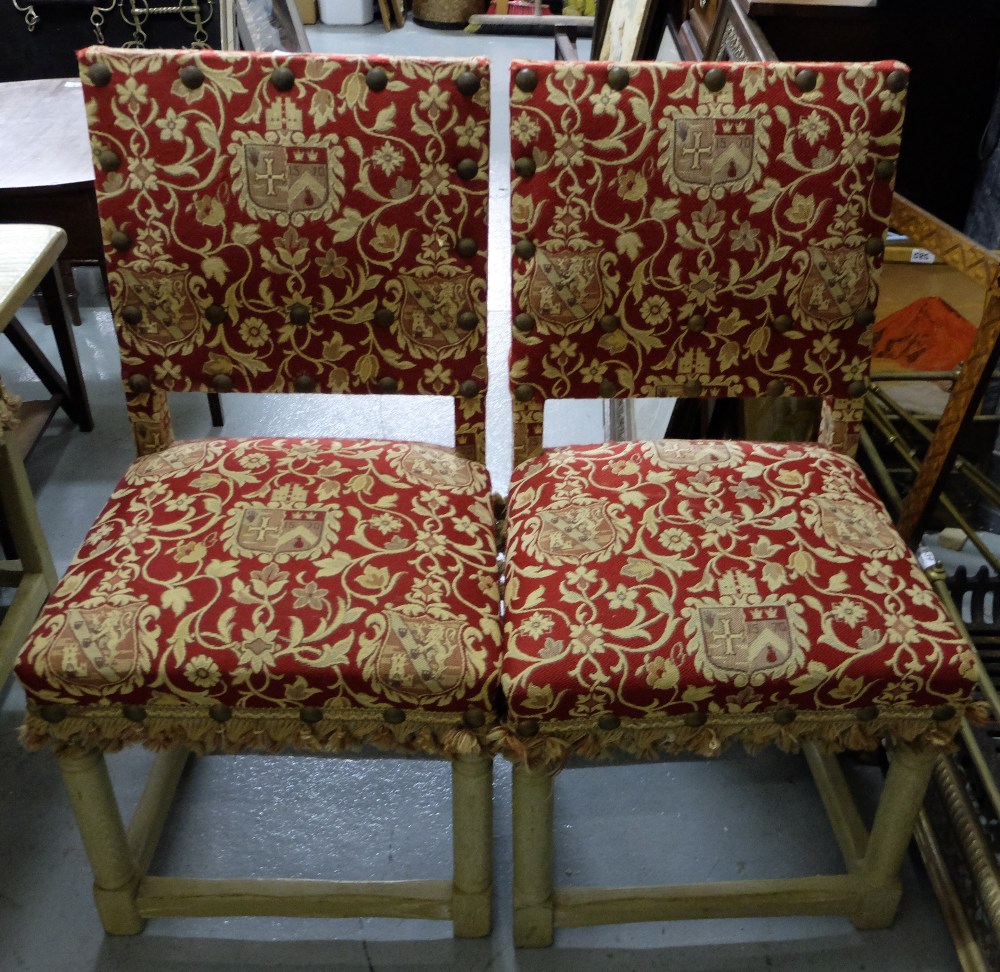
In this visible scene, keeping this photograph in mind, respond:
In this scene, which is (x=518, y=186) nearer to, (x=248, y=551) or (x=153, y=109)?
(x=153, y=109)

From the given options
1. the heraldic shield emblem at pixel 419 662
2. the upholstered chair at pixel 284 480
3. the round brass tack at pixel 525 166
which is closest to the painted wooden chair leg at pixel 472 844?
the upholstered chair at pixel 284 480

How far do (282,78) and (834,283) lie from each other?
2.24ft

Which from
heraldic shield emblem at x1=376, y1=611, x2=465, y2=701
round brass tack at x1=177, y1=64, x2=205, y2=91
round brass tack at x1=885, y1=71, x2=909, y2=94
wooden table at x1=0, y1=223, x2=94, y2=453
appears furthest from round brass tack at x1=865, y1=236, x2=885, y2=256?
wooden table at x1=0, y1=223, x2=94, y2=453

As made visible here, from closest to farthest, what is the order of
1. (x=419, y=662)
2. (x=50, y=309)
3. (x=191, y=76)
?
(x=419, y=662) → (x=191, y=76) → (x=50, y=309)

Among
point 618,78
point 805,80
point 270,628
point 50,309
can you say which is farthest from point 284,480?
point 50,309

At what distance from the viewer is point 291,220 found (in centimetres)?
118

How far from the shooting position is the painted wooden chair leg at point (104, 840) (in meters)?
1.12

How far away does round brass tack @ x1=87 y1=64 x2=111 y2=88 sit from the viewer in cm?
112

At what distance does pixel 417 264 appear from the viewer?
121 cm

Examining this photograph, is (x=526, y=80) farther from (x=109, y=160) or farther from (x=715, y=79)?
(x=109, y=160)

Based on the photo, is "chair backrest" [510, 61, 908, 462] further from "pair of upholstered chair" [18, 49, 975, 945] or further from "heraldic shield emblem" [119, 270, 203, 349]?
"heraldic shield emblem" [119, 270, 203, 349]

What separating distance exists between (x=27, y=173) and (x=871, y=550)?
1628 millimetres

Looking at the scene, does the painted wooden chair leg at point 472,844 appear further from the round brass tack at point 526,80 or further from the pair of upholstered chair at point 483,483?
the round brass tack at point 526,80

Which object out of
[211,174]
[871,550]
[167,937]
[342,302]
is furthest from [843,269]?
[167,937]
